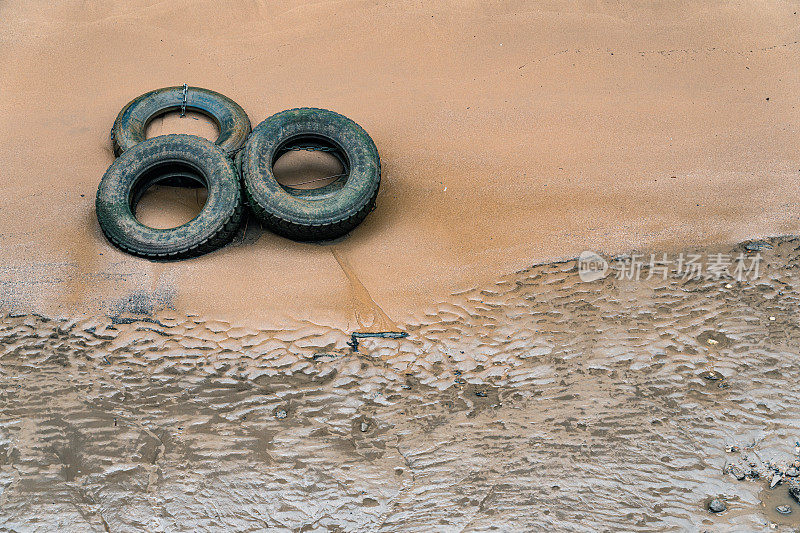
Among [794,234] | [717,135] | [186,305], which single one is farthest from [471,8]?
[186,305]

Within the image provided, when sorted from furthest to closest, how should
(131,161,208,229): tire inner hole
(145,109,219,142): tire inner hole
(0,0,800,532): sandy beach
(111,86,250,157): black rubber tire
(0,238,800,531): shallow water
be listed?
(145,109,219,142): tire inner hole → (111,86,250,157): black rubber tire → (131,161,208,229): tire inner hole → (0,0,800,532): sandy beach → (0,238,800,531): shallow water

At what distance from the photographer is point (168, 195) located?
20.8 ft

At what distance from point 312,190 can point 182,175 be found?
1.28 m

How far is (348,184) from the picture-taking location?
605 cm

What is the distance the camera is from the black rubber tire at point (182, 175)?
5801 mm

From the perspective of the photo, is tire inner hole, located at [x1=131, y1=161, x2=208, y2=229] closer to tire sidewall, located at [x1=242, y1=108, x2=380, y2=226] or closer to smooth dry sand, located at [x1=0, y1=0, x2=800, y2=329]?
smooth dry sand, located at [x1=0, y1=0, x2=800, y2=329]

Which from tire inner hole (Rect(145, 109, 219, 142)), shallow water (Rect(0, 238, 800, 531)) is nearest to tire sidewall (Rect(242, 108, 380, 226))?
tire inner hole (Rect(145, 109, 219, 142))

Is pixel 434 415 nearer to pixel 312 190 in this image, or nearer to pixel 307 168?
pixel 312 190

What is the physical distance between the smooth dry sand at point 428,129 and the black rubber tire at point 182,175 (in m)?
0.18

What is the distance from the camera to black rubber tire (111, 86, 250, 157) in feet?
21.1

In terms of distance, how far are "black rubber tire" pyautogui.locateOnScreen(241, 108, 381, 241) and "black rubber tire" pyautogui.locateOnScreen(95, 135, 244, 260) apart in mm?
211

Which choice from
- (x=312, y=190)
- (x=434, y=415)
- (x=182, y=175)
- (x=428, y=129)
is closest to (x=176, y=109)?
(x=182, y=175)

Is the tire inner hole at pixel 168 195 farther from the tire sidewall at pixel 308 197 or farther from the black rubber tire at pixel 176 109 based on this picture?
the tire sidewall at pixel 308 197

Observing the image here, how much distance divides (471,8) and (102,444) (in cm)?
633
